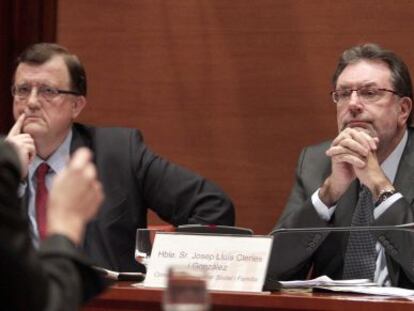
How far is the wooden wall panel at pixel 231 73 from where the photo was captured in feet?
15.0

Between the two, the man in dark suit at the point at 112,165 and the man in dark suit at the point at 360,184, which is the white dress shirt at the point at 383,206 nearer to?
the man in dark suit at the point at 360,184

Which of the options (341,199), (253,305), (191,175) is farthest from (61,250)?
(191,175)

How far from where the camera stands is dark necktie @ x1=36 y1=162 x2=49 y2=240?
12.6 feet

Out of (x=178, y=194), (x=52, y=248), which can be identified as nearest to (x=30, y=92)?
(x=178, y=194)

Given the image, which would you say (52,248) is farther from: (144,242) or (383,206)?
(383,206)

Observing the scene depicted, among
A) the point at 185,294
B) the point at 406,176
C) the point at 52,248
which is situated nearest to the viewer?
the point at 185,294

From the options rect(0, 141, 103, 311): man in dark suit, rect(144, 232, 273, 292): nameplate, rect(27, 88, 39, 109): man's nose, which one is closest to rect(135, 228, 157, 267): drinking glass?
rect(144, 232, 273, 292): nameplate

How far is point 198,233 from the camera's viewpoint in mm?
2871

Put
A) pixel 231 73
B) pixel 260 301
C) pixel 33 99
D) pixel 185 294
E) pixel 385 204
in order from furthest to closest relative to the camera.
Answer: pixel 231 73 < pixel 33 99 < pixel 385 204 < pixel 260 301 < pixel 185 294

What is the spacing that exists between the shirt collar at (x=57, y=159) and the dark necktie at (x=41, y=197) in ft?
0.07

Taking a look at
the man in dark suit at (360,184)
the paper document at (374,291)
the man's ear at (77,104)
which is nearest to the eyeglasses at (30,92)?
the man's ear at (77,104)

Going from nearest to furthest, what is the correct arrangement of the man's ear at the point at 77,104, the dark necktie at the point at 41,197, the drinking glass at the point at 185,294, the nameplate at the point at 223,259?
1. the drinking glass at the point at 185,294
2. the nameplate at the point at 223,259
3. the dark necktie at the point at 41,197
4. the man's ear at the point at 77,104

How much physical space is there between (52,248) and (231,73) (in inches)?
117

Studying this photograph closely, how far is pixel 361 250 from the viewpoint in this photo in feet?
11.4
